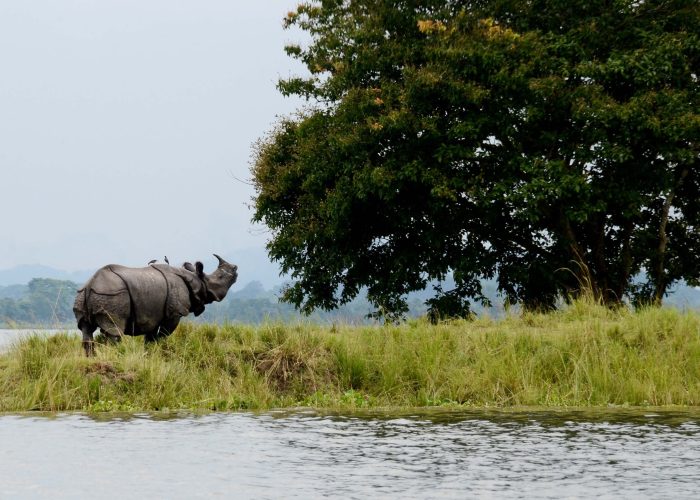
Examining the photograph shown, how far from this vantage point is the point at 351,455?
870 cm

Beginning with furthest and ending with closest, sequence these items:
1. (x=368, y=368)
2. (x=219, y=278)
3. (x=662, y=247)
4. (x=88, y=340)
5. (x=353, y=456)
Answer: (x=662, y=247) → (x=219, y=278) → (x=368, y=368) → (x=88, y=340) → (x=353, y=456)

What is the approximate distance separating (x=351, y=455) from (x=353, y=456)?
0.21 ft

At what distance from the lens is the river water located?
284 inches

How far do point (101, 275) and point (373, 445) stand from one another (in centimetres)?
652

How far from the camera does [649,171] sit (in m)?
24.9

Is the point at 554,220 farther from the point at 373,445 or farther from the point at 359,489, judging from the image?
the point at 359,489

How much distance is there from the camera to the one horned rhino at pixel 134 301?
562 inches

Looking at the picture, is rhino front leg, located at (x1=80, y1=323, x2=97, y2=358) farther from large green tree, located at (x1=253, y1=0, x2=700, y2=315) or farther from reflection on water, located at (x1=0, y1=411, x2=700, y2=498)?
large green tree, located at (x1=253, y1=0, x2=700, y2=315)

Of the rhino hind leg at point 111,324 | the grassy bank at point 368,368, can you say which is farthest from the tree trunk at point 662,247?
the rhino hind leg at point 111,324

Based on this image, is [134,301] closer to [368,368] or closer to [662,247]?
[368,368]

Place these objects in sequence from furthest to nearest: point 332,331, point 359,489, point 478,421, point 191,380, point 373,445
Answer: point 332,331 → point 191,380 → point 478,421 → point 373,445 → point 359,489

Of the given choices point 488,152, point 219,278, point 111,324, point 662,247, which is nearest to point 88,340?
point 111,324

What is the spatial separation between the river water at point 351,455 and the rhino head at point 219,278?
15.1 feet

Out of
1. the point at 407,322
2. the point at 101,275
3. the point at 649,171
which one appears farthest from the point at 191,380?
the point at 649,171
